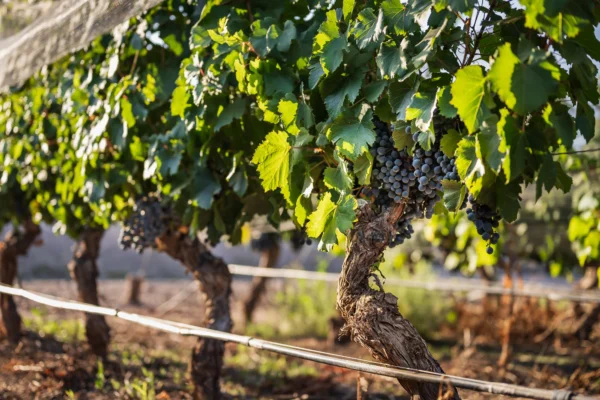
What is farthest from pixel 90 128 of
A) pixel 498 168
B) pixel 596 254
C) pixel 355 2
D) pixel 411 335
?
pixel 596 254

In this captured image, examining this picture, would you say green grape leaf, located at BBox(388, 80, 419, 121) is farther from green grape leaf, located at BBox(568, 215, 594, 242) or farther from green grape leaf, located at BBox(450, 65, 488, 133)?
green grape leaf, located at BBox(568, 215, 594, 242)

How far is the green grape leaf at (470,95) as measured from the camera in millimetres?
1587

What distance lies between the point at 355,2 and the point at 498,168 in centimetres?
76

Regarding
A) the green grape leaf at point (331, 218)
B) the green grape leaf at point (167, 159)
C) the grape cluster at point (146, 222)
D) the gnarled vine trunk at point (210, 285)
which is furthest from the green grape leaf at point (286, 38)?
the gnarled vine trunk at point (210, 285)

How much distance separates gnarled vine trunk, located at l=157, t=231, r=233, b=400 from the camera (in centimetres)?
359

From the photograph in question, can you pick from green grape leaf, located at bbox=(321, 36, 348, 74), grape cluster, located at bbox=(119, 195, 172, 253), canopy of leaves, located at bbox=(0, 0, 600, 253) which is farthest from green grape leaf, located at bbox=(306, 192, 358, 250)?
Answer: grape cluster, located at bbox=(119, 195, 172, 253)

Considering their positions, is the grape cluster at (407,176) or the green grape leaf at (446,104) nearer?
the green grape leaf at (446,104)

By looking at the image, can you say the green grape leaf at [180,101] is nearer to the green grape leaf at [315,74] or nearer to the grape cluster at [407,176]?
the green grape leaf at [315,74]

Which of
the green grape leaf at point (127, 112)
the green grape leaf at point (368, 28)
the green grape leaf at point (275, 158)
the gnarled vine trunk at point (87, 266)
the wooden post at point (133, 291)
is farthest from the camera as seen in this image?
the wooden post at point (133, 291)

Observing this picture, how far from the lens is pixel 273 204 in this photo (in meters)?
2.65

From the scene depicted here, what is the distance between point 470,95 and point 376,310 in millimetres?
727

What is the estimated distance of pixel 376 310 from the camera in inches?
79.2

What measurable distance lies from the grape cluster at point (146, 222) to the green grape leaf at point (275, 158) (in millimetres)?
1403

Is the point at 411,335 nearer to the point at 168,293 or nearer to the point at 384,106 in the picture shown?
the point at 384,106
